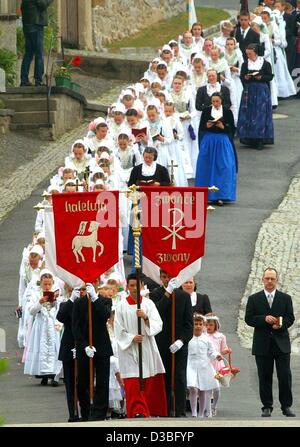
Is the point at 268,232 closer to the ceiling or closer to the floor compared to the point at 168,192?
closer to the floor

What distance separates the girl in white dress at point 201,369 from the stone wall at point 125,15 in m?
21.5

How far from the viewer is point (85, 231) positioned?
18.5m

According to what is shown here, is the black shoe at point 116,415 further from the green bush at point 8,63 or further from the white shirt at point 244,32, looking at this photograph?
the white shirt at point 244,32

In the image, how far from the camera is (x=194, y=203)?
61.9 ft

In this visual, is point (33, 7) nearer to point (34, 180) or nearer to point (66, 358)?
point (34, 180)

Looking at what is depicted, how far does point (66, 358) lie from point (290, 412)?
85.4 inches

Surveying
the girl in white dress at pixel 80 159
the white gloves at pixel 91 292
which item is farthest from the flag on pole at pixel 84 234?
the girl in white dress at pixel 80 159

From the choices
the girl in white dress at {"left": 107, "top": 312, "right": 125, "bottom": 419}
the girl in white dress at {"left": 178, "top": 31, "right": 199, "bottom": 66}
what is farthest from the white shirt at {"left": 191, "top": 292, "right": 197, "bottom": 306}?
the girl in white dress at {"left": 178, "top": 31, "right": 199, "bottom": 66}

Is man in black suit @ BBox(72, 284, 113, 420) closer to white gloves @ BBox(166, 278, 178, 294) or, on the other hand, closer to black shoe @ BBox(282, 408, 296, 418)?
white gloves @ BBox(166, 278, 178, 294)

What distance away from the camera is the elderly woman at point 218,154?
27.8 meters

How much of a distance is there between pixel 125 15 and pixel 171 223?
23.4 meters

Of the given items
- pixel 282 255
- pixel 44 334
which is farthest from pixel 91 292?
pixel 282 255

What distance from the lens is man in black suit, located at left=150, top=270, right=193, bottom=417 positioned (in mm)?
18656
